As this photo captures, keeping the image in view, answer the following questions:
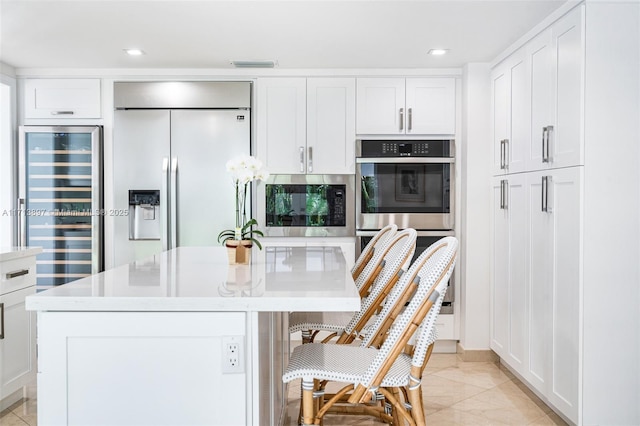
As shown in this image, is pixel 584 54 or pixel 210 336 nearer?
pixel 210 336

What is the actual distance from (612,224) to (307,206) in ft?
7.63

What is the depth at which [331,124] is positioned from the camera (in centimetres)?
429

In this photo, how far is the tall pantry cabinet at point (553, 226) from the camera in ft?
8.38

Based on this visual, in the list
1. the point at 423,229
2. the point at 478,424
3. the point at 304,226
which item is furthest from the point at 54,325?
the point at 423,229

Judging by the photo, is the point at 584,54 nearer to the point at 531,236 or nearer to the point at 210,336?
the point at 531,236

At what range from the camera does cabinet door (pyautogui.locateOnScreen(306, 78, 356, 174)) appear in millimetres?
4285

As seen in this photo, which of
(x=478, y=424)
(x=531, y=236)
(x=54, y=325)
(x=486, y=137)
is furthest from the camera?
(x=486, y=137)

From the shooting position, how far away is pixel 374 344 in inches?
85.3

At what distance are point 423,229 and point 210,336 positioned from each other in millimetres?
2981

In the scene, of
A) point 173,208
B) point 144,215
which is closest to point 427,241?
point 173,208

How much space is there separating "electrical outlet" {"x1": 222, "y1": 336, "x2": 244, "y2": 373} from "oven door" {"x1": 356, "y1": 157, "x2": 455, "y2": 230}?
9.32 feet

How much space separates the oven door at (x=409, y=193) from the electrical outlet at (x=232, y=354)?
2.84 m

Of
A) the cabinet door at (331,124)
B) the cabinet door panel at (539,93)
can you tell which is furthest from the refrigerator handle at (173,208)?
the cabinet door panel at (539,93)

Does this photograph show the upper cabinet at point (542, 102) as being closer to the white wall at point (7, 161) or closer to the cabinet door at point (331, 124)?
the cabinet door at point (331, 124)
